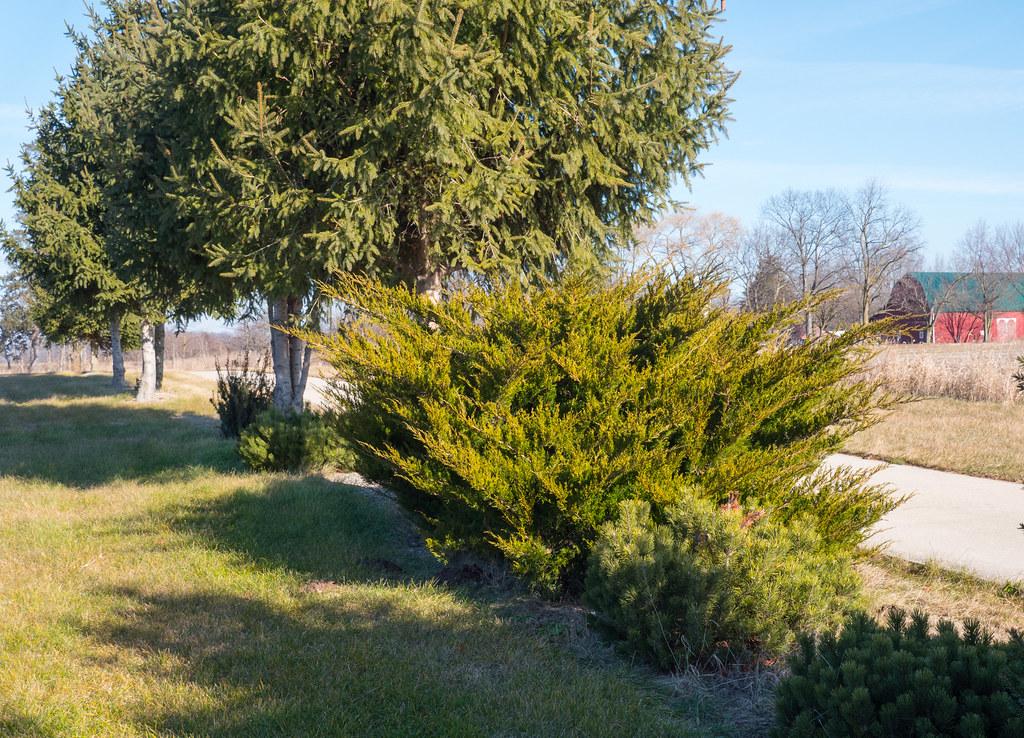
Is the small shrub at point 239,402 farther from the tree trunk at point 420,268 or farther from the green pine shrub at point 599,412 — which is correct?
the green pine shrub at point 599,412

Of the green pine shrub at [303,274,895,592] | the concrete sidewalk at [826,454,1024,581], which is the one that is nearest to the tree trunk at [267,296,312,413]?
the green pine shrub at [303,274,895,592]

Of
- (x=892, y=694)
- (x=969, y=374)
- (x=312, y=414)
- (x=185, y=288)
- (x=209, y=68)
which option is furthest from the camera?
(x=969, y=374)

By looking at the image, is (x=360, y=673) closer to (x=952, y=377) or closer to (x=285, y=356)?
(x=285, y=356)

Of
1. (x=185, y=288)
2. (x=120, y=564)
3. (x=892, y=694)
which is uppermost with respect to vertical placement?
(x=185, y=288)

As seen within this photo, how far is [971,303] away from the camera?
193ft

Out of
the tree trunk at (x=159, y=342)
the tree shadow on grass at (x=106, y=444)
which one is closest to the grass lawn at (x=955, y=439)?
the tree shadow on grass at (x=106, y=444)

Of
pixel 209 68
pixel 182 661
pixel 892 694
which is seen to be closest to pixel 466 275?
pixel 209 68

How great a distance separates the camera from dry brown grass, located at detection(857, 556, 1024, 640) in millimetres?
4960

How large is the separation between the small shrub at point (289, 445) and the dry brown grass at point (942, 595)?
260 inches

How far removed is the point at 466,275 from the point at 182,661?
7228 mm

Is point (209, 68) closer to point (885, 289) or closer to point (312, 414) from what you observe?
point (312, 414)

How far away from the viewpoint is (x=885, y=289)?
72.2 metres

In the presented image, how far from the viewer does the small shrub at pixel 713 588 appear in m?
4.04

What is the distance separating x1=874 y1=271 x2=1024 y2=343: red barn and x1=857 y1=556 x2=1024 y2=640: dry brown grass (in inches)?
2122
